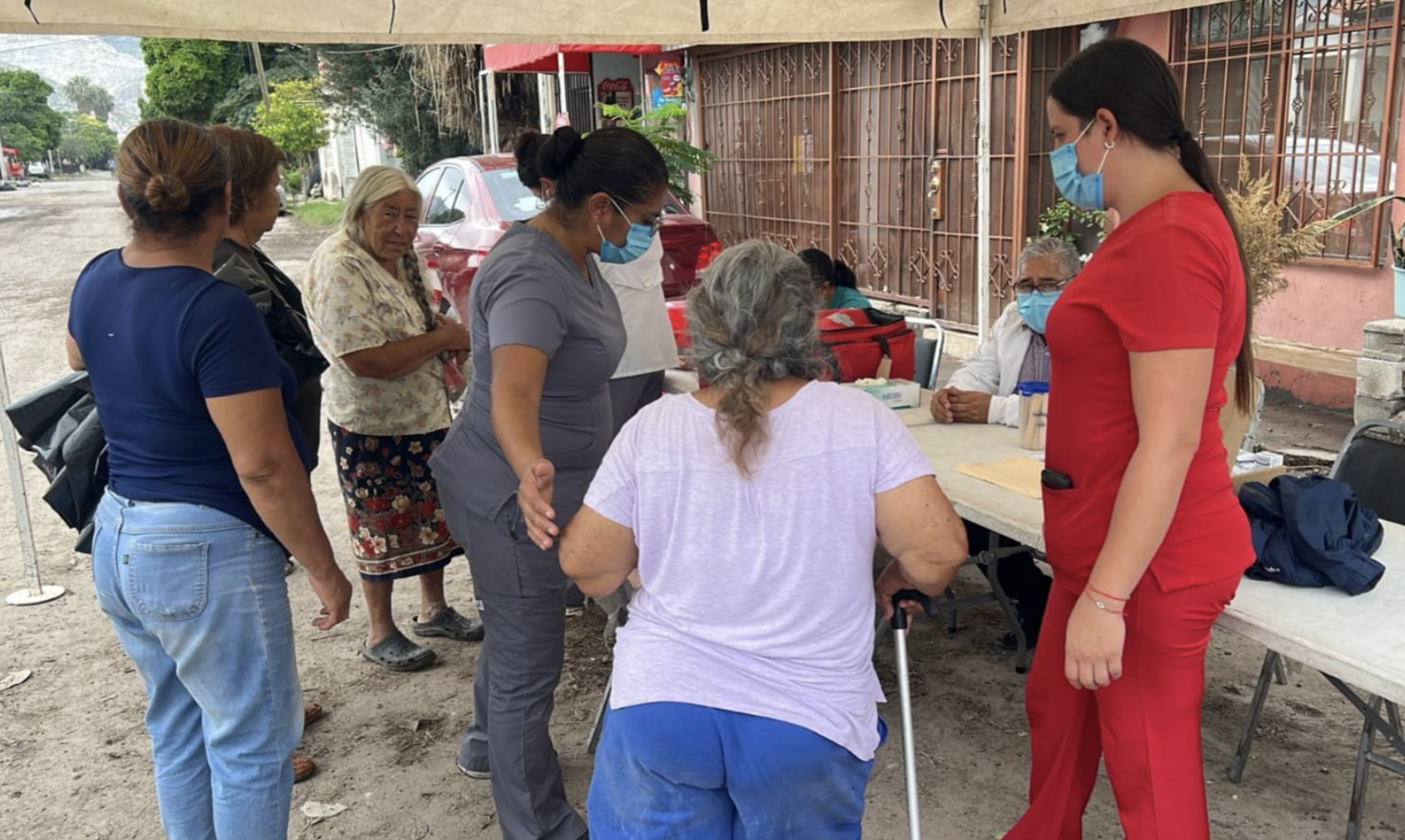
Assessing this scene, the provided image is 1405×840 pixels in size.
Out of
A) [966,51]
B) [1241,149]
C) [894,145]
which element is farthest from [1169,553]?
[894,145]

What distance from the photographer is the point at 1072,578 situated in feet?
6.20

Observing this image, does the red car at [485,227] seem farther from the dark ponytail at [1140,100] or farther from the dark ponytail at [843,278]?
the dark ponytail at [1140,100]

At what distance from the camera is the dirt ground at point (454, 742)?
103 inches

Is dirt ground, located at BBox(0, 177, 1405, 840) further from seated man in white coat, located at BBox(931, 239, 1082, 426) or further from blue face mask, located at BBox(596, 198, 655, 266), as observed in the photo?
blue face mask, located at BBox(596, 198, 655, 266)

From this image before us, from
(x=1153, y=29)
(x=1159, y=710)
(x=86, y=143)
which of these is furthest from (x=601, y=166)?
(x=86, y=143)

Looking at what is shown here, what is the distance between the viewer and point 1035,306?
3.14m

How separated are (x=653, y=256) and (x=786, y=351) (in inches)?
89.8

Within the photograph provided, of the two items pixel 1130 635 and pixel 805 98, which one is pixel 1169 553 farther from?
pixel 805 98

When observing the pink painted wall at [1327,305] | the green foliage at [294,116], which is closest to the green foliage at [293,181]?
the green foliage at [294,116]

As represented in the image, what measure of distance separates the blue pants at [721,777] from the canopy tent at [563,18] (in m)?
2.45

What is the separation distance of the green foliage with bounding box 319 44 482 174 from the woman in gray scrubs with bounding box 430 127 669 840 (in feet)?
53.8

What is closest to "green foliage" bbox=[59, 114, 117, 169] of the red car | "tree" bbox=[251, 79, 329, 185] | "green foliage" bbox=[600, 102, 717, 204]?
"tree" bbox=[251, 79, 329, 185]

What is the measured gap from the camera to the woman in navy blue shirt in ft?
5.80

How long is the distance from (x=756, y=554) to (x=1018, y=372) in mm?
2094
